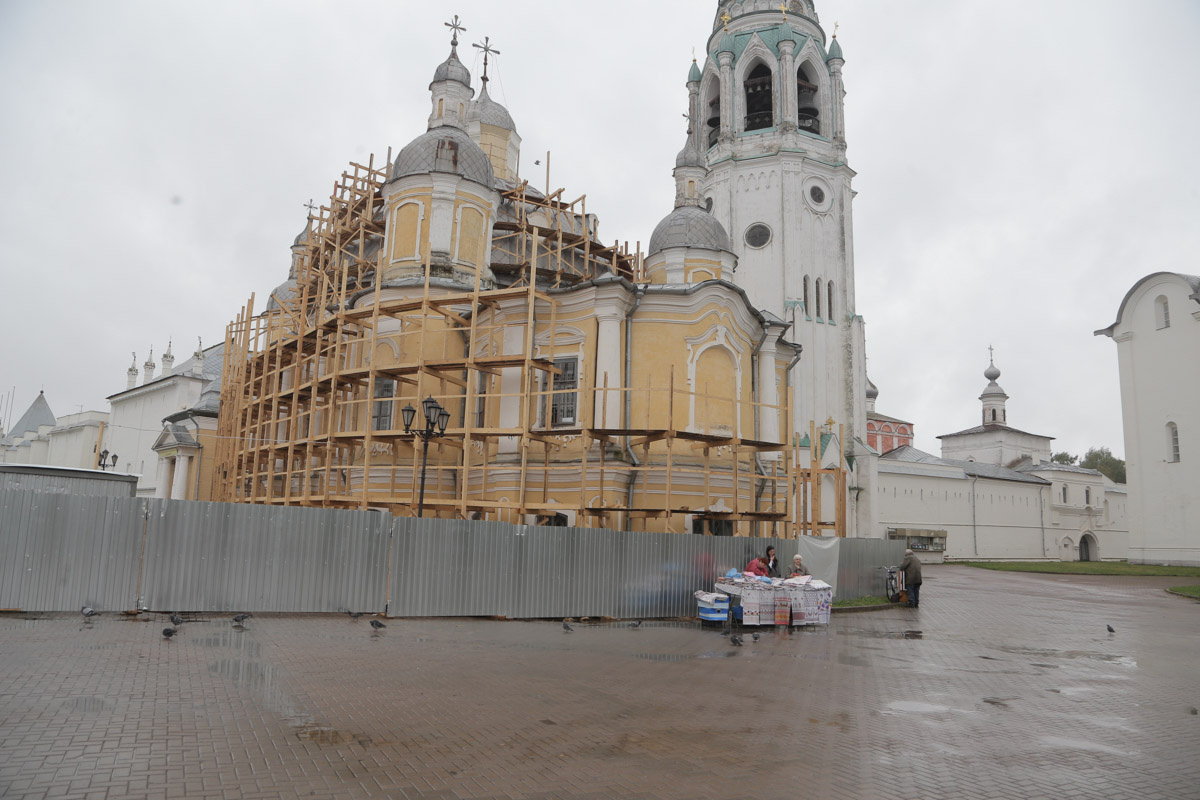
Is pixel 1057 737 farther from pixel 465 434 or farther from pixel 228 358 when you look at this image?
pixel 228 358

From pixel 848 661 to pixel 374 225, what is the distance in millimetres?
22014

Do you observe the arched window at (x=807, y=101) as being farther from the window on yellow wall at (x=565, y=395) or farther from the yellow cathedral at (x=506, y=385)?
the window on yellow wall at (x=565, y=395)

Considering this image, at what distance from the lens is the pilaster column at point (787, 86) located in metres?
42.5

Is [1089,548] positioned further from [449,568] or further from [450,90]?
[449,568]

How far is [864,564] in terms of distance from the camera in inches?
867

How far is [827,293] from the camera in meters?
42.1

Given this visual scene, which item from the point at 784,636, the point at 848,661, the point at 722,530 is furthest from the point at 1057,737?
the point at 722,530

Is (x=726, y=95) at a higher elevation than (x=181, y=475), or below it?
higher

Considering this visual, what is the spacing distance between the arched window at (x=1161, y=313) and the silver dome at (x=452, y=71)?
108 feet

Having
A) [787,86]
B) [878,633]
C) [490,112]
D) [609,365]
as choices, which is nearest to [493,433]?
[609,365]

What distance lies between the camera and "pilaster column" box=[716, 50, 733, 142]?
43.8m

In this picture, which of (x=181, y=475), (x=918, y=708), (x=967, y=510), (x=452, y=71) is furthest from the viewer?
(x=967, y=510)

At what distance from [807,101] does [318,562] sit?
39.3 metres

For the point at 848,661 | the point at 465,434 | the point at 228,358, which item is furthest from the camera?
the point at 228,358
